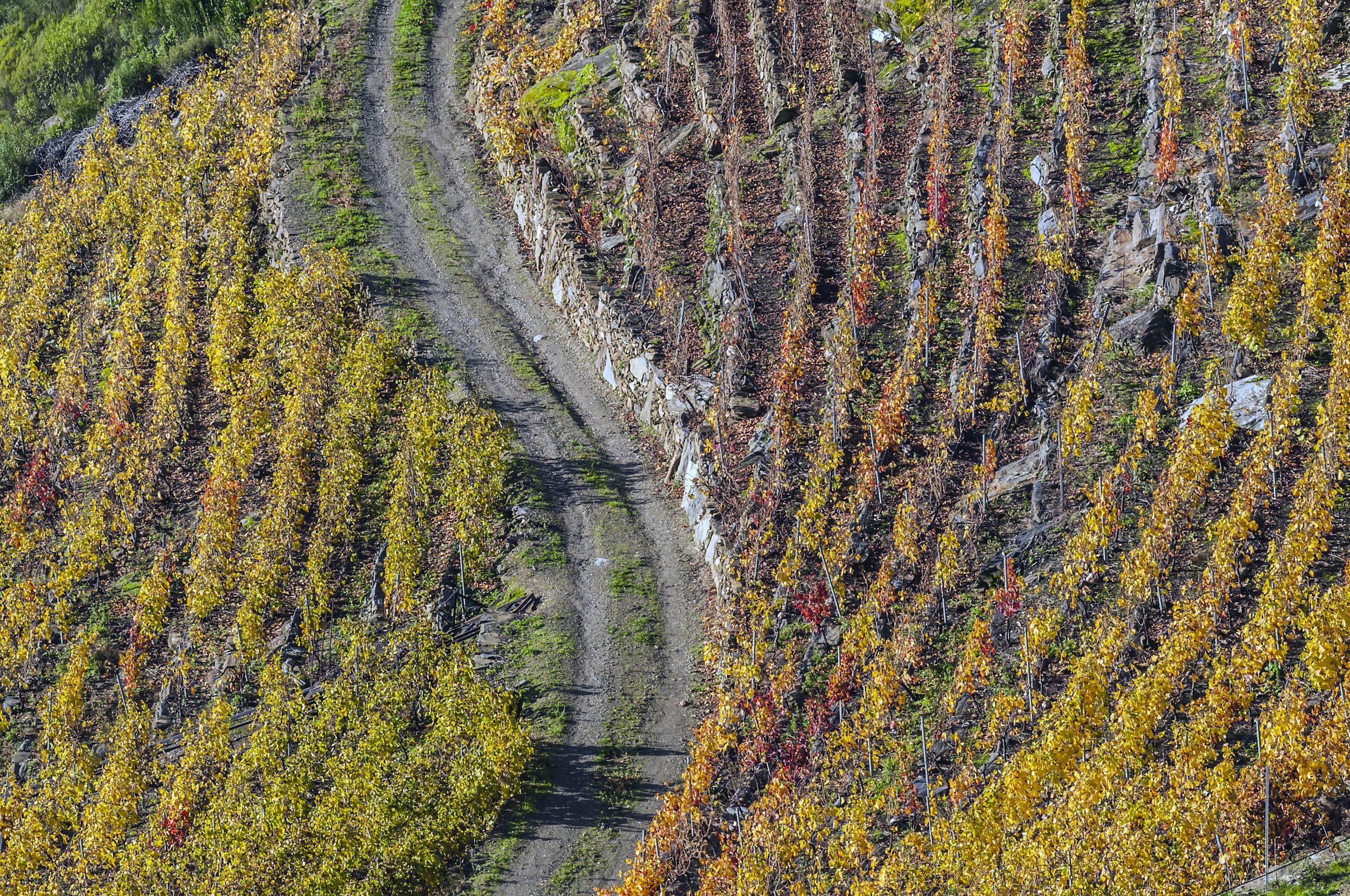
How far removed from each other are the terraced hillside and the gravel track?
73 centimetres

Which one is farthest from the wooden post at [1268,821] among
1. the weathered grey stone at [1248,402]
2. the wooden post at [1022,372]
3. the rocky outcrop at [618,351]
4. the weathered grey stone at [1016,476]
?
the rocky outcrop at [618,351]

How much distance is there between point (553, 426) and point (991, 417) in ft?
31.2

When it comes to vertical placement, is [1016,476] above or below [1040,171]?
below

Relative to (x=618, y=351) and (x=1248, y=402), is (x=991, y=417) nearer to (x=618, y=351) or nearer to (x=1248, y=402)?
(x=1248, y=402)

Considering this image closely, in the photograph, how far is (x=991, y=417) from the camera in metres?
20.0

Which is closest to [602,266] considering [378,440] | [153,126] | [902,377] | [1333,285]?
[378,440]

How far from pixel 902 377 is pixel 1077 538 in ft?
16.9

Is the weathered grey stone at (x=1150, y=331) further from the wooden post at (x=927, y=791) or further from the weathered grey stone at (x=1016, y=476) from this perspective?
the wooden post at (x=927, y=791)

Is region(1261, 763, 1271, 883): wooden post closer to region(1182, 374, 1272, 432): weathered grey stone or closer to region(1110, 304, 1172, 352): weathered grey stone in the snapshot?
region(1182, 374, 1272, 432): weathered grey stone

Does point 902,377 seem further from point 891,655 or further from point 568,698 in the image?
point 568,698

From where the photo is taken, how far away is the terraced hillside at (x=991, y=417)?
14.0 metres

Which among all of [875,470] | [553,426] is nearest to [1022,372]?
[875,470]

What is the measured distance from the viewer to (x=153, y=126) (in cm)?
3772

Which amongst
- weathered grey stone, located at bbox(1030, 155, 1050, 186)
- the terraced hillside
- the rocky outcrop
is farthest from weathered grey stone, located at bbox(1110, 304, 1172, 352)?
the rocky outcrop
